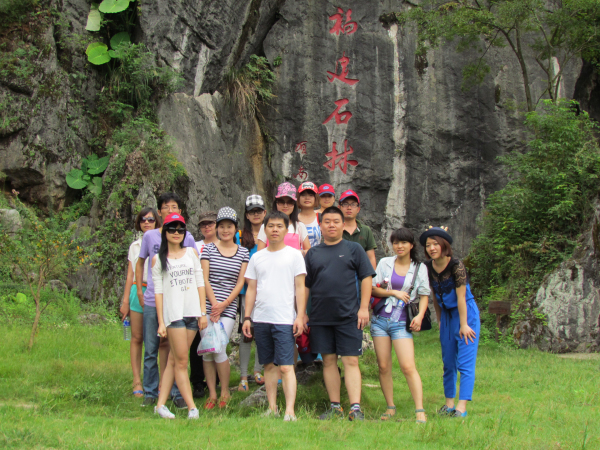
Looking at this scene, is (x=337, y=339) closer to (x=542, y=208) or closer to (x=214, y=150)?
(x=542, y=208)

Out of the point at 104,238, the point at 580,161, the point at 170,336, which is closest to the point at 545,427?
the point at 170,336

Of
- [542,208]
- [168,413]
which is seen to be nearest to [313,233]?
[168,413]

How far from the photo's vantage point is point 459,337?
4152mm

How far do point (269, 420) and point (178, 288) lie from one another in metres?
1.21

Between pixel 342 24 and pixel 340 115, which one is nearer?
pixel 340 115

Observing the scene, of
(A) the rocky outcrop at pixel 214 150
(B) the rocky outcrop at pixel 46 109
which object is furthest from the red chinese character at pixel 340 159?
(B) the rocky outcrop at pixel 46 109

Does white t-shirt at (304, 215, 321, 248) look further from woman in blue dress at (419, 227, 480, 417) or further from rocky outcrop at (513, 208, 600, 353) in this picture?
rocky outcrop at (513, 208, 600, 353)

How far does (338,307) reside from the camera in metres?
3.95

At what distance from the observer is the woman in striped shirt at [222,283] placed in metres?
4.35

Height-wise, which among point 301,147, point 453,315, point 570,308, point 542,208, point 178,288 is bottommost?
point 570,308

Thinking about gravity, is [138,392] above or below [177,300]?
below

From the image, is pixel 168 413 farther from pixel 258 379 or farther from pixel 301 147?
pixel 301 147

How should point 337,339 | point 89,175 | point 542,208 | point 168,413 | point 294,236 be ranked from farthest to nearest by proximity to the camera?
1. point 89,175
2. point 542,208
3. point 294,236
4. point 337,339
5. point 168,413

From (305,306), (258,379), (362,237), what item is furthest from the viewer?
(258,379)
